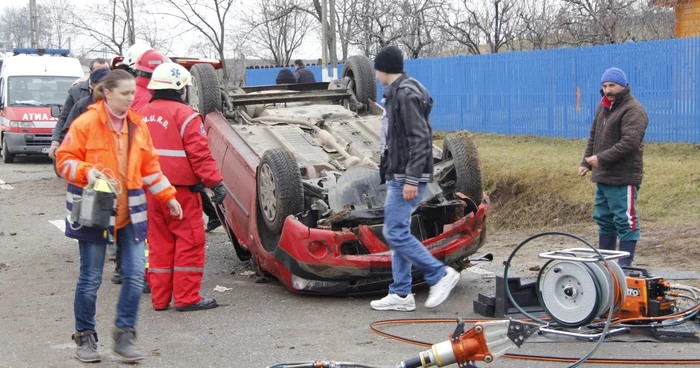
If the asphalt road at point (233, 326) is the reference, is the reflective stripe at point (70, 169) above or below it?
above

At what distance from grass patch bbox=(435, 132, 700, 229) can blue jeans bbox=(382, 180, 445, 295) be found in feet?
15.0

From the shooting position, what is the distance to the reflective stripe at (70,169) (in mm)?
5469

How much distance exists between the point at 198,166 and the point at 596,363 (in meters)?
3.36

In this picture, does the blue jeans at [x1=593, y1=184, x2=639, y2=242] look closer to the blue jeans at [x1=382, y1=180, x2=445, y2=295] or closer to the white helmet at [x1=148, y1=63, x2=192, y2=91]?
the blue jeans at [x1=382, y1=180, x2=445, y2=295]

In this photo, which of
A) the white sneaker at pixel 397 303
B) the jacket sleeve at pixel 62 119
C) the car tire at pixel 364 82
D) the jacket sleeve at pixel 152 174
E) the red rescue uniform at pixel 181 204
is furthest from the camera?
the car tire at pixel 364 82

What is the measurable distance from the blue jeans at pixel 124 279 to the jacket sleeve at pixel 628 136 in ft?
12.8

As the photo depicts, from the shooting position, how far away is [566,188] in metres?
12.5

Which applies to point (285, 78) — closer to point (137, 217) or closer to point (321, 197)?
point (321, 197)

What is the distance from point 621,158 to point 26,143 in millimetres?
16475

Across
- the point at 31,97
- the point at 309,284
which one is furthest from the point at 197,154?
the point at 31,97

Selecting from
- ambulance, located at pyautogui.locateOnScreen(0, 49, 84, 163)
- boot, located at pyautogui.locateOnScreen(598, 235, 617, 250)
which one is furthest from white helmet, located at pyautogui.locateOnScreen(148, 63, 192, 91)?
ambulance, located at pyautogui.locateOnScreen(0, 49, 84, 163)

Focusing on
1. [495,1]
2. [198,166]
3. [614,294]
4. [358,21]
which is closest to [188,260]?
[198,166]

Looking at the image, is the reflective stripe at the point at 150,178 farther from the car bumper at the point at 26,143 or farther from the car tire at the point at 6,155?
the car tire at the point at 6,155

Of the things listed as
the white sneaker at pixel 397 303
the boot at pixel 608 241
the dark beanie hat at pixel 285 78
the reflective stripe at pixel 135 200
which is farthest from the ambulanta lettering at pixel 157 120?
the dark beanie hat at pixel 285 78
